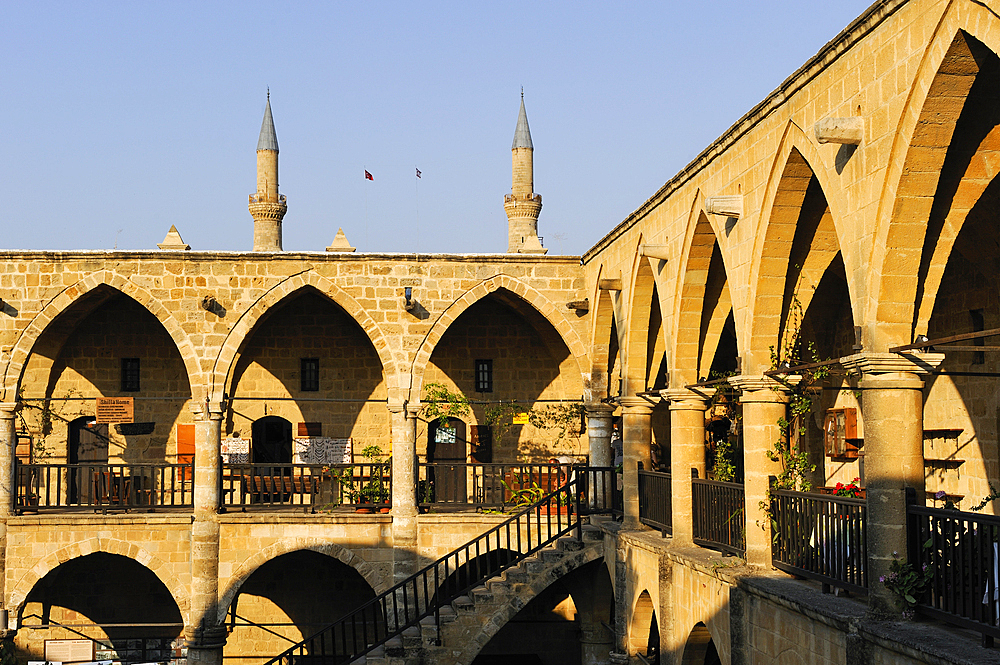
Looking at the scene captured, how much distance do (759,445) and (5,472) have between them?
10.8 m

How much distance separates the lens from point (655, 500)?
11.9 meters

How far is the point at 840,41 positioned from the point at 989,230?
10.8 ft

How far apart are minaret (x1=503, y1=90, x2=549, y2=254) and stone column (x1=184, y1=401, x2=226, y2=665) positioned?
20054 mm

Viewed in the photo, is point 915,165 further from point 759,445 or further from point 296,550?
point 296,550

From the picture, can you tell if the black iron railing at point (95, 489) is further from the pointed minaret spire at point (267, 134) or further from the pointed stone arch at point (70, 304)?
the pointed minaret spire at point (267, 134)

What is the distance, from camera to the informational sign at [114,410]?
672 inches

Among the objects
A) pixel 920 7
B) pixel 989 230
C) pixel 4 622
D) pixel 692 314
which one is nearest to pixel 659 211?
pixel 692 314

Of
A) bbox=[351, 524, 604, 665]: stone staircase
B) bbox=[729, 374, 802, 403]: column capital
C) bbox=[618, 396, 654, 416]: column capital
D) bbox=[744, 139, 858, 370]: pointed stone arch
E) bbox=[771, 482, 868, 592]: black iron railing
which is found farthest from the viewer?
bbox=[618, 396, 654, 416]: column capital

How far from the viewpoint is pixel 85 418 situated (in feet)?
58.7

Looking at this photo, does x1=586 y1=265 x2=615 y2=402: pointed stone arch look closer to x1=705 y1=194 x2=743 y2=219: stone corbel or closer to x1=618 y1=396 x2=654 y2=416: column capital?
x1=618 y1=396 x2=654 y2=416: column capital

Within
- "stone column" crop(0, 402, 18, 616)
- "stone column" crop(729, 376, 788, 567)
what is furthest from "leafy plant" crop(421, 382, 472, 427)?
"stone column" crop(729, 376, 788, 567)

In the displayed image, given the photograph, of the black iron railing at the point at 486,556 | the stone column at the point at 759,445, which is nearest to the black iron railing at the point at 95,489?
the black iron railing at the point at 486,556

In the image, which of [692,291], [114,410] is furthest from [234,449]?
[692,291]

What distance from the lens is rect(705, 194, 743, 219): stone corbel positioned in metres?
8.82
